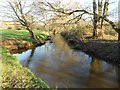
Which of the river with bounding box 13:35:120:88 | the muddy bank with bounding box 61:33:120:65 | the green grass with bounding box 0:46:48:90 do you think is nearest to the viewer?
the green grass with bounding box 0:46:48:90

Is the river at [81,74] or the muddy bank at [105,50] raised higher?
the muddy bank at [105,50]

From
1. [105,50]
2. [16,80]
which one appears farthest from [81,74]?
[105,50]

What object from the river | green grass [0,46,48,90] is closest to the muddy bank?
the river

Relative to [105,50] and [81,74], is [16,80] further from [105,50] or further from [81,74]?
[105,50]

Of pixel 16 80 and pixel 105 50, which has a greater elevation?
pixel 16 80

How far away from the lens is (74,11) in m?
19.6

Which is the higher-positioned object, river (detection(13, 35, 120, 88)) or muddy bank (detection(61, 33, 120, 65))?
muddy bank (detection(61, 33, 120, 65))

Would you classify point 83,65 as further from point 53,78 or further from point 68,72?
A: point 53,78

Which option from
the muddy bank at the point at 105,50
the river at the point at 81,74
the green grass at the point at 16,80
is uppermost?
the green grass at the point at 16,80

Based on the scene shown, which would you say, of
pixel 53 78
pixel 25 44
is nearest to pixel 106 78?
pixel 53 78

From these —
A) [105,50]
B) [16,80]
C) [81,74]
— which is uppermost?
[16,80]

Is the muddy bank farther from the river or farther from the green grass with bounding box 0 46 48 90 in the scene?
the green grass with bounding box 0 46 48 90

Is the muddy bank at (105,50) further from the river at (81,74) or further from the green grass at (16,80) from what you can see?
the green grass at (16,80)

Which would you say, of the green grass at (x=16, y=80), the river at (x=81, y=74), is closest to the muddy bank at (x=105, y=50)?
the river at (x=81, y=74)
